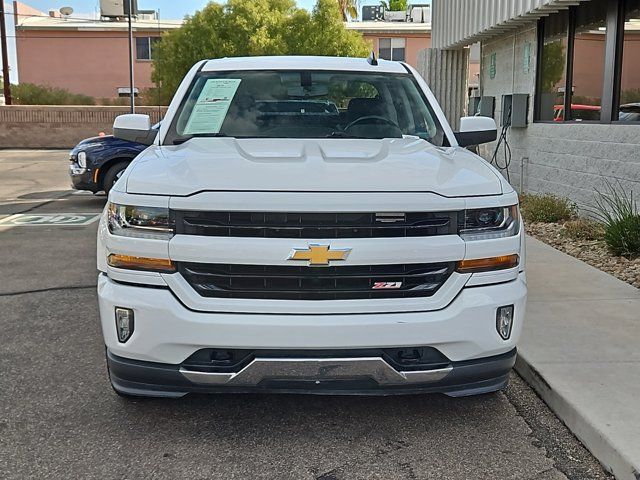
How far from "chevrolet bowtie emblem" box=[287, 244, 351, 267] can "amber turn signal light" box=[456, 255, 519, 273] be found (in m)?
0.54

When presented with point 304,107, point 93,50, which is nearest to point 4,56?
point 93,50

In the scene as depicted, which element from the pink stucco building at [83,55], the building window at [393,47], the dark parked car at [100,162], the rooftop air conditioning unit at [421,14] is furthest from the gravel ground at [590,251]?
the rooftop air conditioning unit at [421,14]

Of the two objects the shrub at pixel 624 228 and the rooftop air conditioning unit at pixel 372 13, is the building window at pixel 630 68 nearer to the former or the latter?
the shrub at pixel 624 228

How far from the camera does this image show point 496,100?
1282 centimetres

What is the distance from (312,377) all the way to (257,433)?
642 mm

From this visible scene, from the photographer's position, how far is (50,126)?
94.0 feet

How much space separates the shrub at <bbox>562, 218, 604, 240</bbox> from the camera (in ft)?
26.5

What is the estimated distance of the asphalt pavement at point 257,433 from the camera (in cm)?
329

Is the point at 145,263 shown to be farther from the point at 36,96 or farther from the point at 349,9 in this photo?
the point at 349,9

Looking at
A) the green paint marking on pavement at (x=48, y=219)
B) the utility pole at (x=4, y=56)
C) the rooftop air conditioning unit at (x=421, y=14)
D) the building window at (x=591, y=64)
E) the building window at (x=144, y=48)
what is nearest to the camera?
the building window at (x=591, y=64)

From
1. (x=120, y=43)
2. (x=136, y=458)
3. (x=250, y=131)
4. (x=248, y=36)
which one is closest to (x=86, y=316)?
(x=250, y=131)

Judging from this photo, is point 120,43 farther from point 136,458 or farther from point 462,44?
point 136,458

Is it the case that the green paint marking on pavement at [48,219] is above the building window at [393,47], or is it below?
below

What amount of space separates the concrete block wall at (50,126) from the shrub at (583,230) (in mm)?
22727
